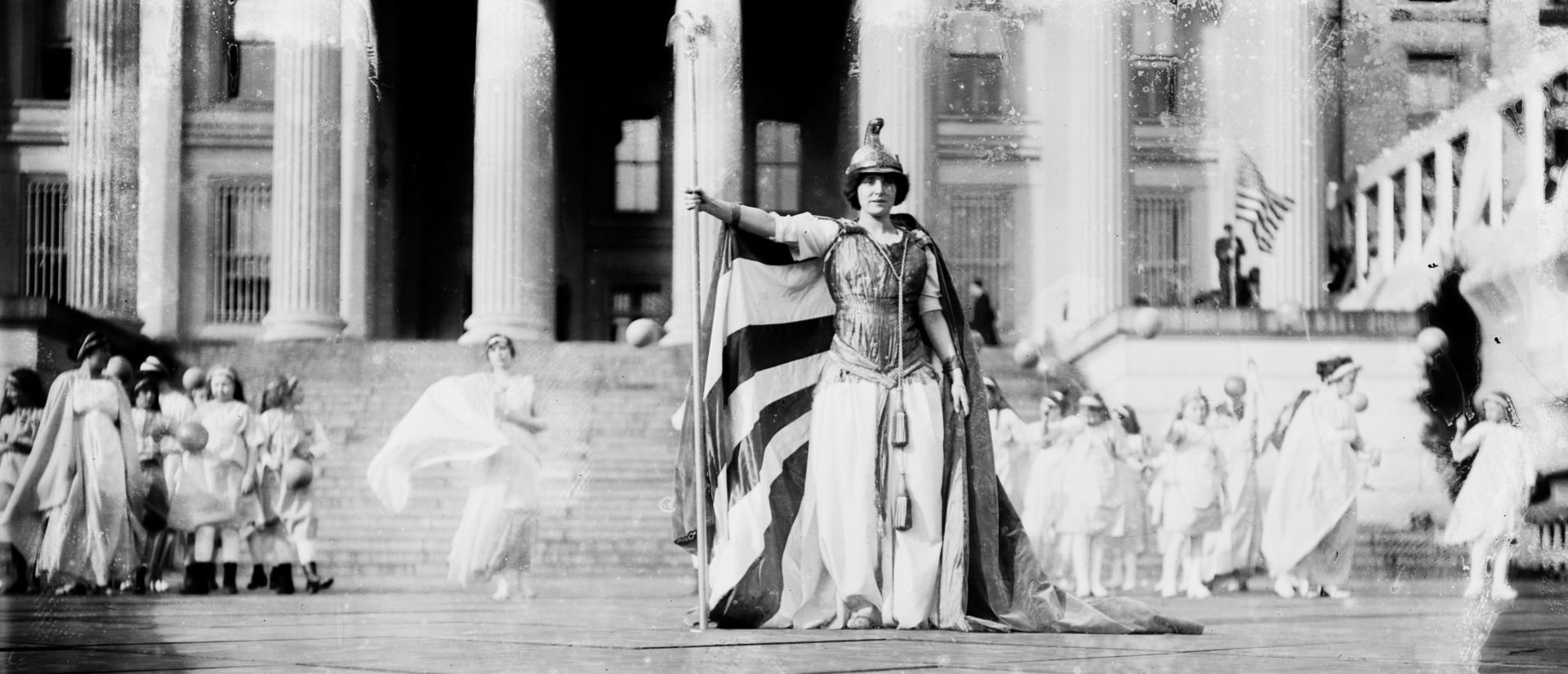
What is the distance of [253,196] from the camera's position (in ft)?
73.3

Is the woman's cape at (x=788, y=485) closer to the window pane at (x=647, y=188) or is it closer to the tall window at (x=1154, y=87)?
the tall window at (x=1154, y=87)

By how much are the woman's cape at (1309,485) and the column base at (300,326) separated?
11.0 m

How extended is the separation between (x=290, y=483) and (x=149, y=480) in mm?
835

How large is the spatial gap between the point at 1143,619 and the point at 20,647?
4.05 meters

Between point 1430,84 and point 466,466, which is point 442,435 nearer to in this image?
point 466,466

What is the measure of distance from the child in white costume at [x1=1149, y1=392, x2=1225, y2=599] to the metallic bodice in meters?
5.41

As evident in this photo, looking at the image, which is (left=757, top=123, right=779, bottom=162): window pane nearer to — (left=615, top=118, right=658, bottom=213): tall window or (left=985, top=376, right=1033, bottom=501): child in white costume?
(left=615, top=118, right=658, bottom=213): tall window

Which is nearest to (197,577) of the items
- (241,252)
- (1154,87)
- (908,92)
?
(908,92)

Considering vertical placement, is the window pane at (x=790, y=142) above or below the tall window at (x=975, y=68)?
below

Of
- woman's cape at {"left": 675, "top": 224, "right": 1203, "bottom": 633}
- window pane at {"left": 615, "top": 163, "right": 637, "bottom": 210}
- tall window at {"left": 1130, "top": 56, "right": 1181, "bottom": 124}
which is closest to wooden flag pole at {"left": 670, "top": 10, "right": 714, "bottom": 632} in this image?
woman's cape at {"left": 675, "top": 224, "right": 1203, "bottom": 633}

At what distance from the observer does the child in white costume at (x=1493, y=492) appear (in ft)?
39.6

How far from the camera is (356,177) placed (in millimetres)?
22188

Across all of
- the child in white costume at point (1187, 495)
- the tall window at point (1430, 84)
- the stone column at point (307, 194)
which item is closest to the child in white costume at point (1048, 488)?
the child in white costume at point (1187, 495)

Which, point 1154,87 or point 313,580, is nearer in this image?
point 313,580
